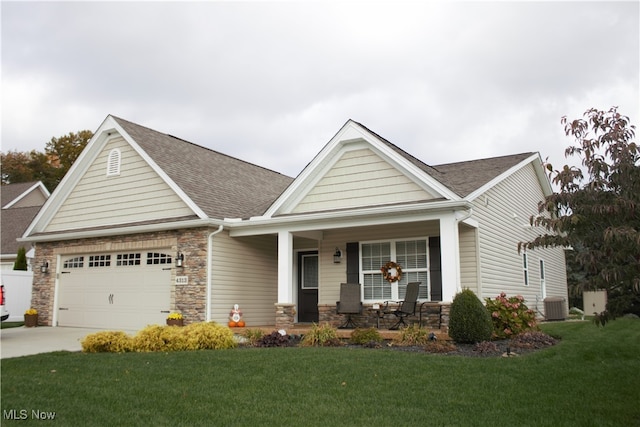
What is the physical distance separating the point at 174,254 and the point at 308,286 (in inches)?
148

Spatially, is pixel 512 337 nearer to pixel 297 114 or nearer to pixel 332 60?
pixel 332 60

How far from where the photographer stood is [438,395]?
21.5ft

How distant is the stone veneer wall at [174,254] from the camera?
46.4ft

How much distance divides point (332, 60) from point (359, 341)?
26.2 feet

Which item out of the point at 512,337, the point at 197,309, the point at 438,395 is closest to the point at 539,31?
the point at 512,337

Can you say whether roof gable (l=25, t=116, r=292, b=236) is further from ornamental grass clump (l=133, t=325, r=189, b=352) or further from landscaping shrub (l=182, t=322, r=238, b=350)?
ornamental grass clump (l=133, t=325, r=189, b=352)

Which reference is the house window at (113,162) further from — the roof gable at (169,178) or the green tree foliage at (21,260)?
the green tree foliage at (21,260)

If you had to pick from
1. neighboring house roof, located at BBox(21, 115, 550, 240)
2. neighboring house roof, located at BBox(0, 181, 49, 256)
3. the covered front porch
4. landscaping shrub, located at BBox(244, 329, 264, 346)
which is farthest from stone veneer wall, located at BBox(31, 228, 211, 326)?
neighboring house roof, located at BBox(0, 181, 49, 256)

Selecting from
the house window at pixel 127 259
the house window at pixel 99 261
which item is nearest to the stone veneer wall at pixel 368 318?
the house window at pixel 127 259

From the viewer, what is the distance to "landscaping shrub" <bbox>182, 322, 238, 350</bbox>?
10.6m

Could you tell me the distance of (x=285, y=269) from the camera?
44.9ft

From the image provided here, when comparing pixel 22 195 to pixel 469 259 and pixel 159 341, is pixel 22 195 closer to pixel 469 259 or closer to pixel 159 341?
pixel 159 341

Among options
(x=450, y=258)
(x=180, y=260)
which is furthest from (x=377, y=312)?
(x=180, y=260)

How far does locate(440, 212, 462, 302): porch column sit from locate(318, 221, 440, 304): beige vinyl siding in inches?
80.3
